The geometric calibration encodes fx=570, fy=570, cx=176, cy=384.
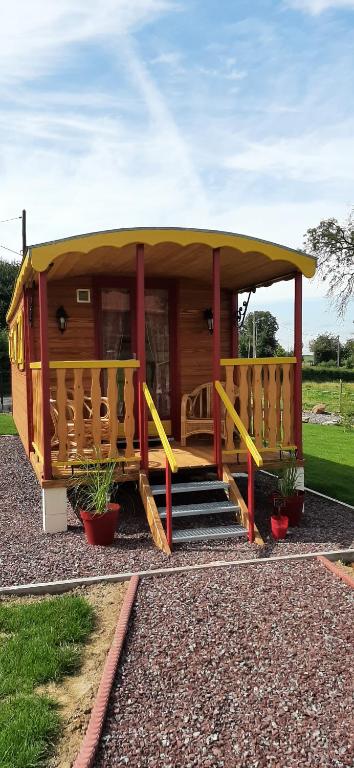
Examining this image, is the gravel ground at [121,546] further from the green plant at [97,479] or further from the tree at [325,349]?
the tree at [325,349]

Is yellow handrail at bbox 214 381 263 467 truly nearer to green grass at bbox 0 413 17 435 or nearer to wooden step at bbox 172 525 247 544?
wooden step at bbox 172 525 247 544

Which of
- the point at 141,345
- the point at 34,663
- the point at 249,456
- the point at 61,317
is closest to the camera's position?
the point at 34,663

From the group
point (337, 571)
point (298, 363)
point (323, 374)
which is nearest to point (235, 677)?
point (337, 571)

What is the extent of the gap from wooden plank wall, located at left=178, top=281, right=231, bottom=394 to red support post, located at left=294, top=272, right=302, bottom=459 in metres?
1.91

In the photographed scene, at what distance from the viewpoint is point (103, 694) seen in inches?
107

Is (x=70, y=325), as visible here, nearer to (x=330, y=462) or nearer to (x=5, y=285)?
(x=330, y=462)

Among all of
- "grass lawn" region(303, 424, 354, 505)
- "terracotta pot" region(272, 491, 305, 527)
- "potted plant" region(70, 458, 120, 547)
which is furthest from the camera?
"grass lawn" region(303, 424, 354, 505)

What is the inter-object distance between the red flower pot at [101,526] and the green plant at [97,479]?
0.17 feet

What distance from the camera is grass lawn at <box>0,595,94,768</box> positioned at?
2400 millimetres

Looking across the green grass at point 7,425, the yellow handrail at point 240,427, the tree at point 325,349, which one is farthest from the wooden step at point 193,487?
the tree at point 325,349

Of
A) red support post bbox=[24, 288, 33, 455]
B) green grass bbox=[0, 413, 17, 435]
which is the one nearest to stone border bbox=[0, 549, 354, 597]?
red support post bbox=[24, 288, 33, 455]

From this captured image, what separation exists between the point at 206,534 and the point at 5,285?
37.7 metres

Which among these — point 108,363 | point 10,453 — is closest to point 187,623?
point 108,363

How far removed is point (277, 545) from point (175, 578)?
1.17m
